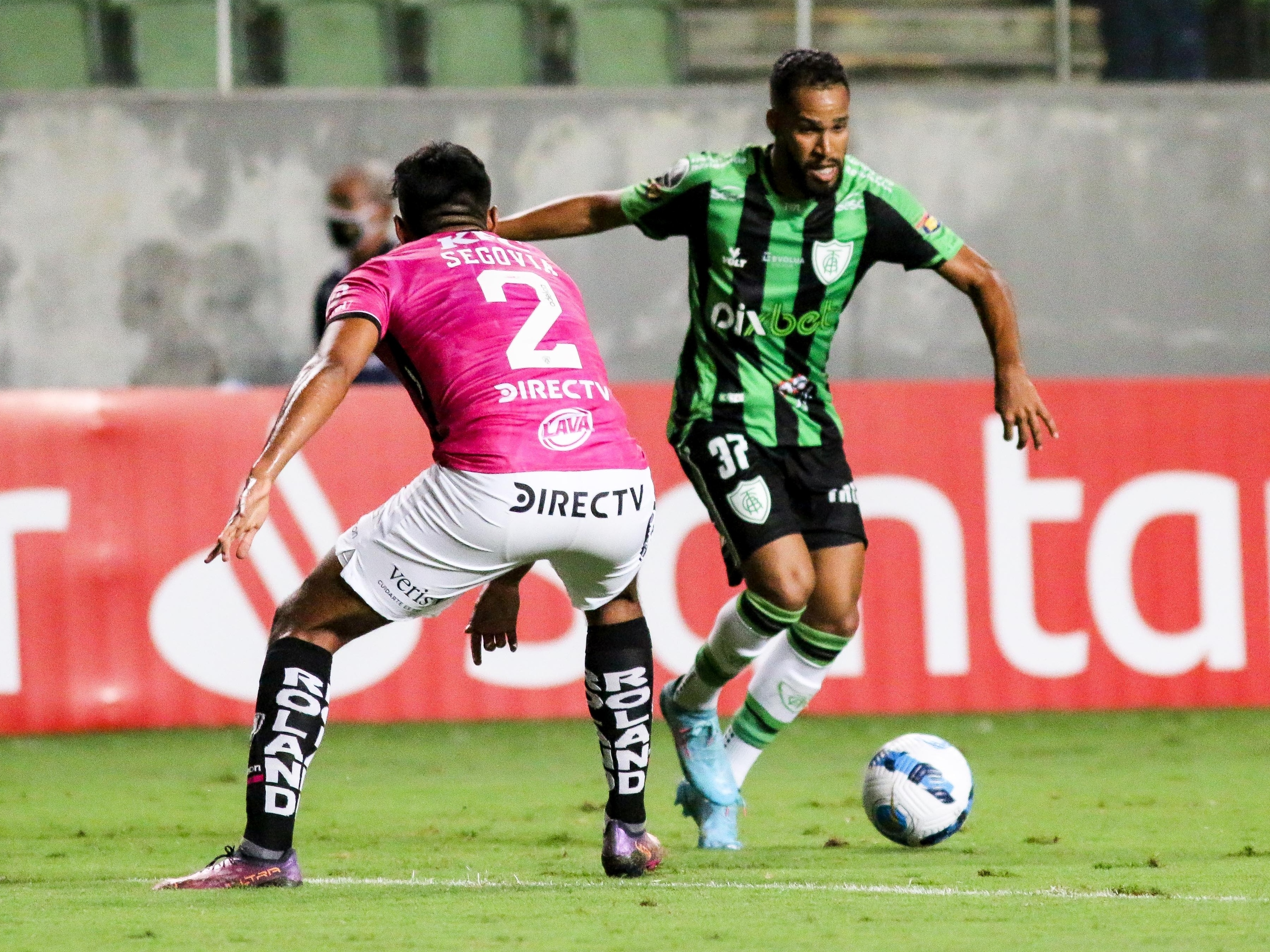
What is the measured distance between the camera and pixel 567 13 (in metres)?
12.9

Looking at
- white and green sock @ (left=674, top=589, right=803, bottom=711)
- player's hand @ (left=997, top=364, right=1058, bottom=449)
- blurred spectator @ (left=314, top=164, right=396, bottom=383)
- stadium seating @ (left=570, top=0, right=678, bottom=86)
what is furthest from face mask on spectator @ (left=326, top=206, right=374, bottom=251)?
player's hand @ (left=997, top=364, right=1058, bottom=449)

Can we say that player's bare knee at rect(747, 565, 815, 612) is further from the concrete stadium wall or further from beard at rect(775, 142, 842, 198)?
the concrete stadium wall

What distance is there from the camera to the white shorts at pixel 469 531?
14.7 ft

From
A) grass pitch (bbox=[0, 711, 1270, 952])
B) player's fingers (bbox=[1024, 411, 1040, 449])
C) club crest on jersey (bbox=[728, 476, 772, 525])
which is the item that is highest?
player's fingers (bbox=[1024, 411, 1040, 449])

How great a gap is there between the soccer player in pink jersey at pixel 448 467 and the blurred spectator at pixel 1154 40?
363 inches

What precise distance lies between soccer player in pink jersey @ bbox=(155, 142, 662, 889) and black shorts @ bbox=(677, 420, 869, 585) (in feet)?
3.48

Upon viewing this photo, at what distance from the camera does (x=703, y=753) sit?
5758 millimetres

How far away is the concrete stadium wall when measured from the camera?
12.4m

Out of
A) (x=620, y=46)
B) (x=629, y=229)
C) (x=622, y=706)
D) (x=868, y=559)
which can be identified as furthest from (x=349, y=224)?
(x=622, y=706)

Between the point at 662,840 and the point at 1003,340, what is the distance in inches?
71.8

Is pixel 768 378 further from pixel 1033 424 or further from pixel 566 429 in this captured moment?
pixel 566 429

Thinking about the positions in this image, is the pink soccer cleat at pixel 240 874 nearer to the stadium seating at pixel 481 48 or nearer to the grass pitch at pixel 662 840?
the grass pitch at pixel 662 840

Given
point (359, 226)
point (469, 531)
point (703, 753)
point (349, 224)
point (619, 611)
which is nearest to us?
point (469, 531)

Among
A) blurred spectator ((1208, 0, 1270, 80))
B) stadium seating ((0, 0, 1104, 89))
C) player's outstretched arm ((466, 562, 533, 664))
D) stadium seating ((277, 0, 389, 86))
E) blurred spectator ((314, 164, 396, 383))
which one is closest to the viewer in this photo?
player's outstretched arm ((466, 562, 533, 664))
